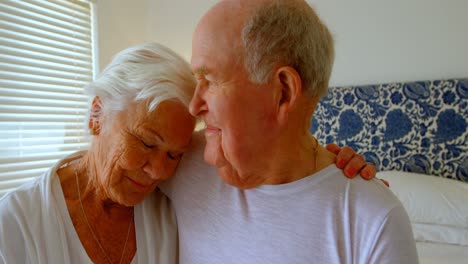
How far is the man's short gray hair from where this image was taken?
729 mm

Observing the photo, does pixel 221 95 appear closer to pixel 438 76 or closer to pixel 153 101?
pixel 153 101

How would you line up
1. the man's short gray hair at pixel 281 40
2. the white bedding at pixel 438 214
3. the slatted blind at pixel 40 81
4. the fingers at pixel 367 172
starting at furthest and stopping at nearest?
the slatted blind at pixel 40 81 < the white bedding at pixel 438 214 < the fingers at pixel 367 172 < the man's short gray hair at pixel 281 40

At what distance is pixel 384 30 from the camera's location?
105 inches

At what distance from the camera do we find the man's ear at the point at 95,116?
961 mm

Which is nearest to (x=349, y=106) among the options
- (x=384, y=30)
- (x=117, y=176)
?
(x=384, y=30)

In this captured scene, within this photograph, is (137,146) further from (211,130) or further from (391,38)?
(391,38)

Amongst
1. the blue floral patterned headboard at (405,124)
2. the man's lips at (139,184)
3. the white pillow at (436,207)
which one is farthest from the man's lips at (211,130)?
the blue floral patterned headboard at (405,124)

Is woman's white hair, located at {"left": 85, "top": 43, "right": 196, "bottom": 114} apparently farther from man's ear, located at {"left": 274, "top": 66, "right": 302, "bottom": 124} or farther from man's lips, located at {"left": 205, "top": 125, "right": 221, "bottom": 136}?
man's ear, located at {"left": 274, "top": 66, "right": 302, "bottom": 124}

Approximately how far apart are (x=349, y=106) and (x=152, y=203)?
214cm

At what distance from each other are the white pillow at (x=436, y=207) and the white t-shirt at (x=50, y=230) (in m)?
1.71

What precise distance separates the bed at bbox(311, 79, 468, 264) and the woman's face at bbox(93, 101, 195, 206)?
5.58ft

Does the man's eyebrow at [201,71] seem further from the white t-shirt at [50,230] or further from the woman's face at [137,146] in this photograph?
the white t-shirt at [50,230]

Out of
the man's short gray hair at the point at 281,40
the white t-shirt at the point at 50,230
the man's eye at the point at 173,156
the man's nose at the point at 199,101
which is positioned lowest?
the white t-shirt at the point at 50,230

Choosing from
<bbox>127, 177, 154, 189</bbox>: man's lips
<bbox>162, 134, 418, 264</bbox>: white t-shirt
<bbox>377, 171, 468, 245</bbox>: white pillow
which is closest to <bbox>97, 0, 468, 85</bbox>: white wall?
<bbox>377, 171, 468, 245</bbox>: white pillow
